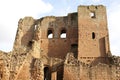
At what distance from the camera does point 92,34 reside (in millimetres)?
24609

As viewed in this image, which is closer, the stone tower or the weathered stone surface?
the weathered stone surface

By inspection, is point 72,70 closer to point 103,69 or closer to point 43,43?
point 103,69

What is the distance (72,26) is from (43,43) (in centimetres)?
359

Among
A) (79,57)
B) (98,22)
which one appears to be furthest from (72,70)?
(98,22)

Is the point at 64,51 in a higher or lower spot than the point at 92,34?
lower

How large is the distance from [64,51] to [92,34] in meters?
3.47

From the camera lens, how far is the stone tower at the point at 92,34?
23.4 meters

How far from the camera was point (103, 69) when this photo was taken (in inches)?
763

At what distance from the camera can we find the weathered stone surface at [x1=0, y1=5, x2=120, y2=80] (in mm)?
19141

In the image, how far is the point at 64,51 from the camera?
2597 centimetres

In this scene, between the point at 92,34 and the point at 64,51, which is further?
the point at 64,51

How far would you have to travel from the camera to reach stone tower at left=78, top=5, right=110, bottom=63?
23422mm

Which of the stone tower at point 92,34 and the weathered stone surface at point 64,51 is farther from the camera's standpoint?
the stone tower at point 92,34

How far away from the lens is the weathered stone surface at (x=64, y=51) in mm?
19141
